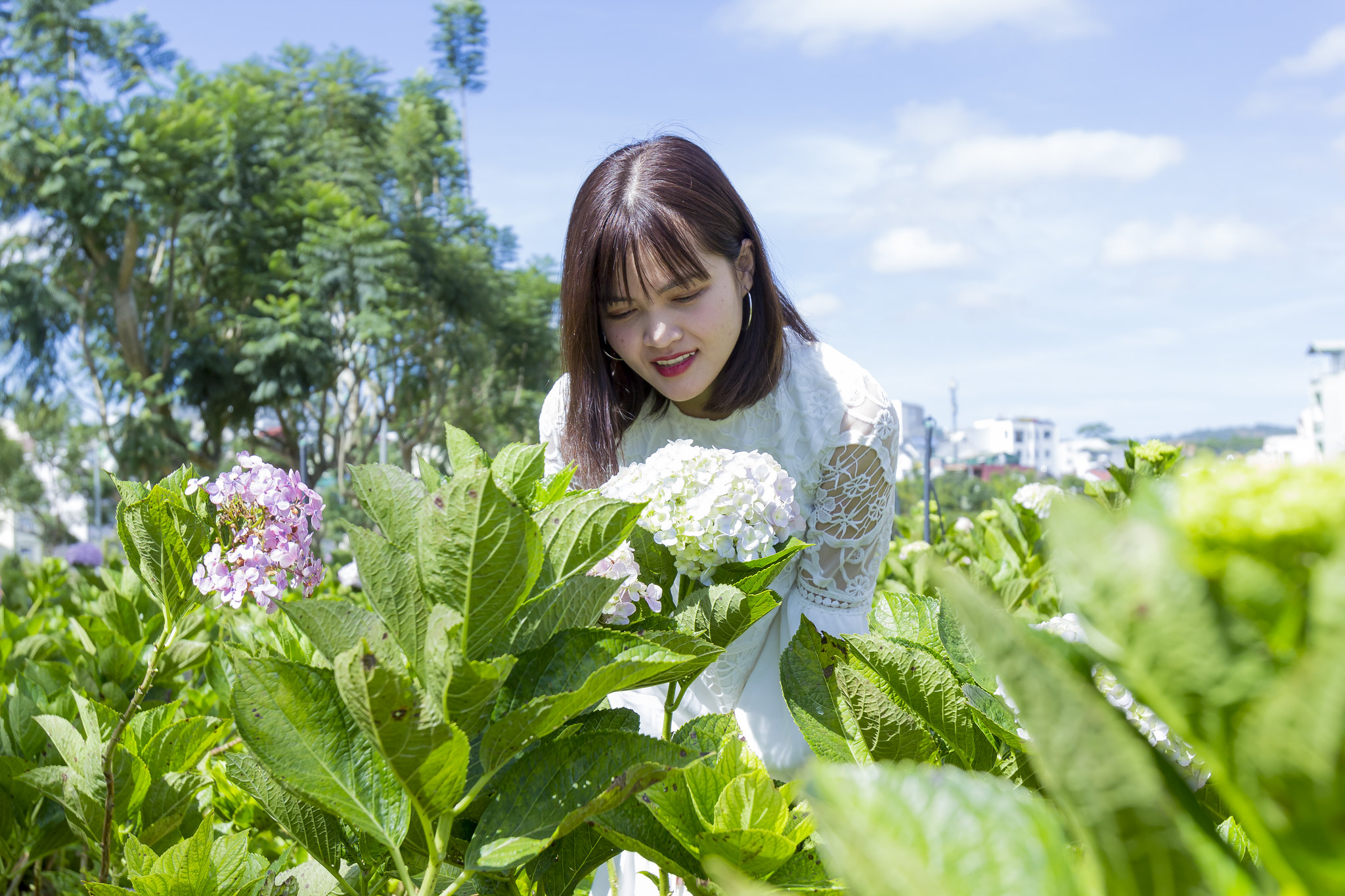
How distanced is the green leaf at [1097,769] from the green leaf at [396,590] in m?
0.48

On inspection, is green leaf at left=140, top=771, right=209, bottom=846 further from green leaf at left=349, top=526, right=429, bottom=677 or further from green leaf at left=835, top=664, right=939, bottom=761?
green leaf at left=835, top=664, right=939, bottom=761

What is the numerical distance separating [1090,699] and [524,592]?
0.46 meters

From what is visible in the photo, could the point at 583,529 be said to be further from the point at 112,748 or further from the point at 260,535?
the point at 112,748

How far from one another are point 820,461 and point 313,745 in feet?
4.95

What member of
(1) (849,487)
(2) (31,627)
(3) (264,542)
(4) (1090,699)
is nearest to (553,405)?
(1) (849,487)

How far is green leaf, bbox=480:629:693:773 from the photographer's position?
0.65 metres

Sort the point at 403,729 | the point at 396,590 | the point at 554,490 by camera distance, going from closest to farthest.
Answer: the point at 403,729, the point at 396,590, the point at 554,490

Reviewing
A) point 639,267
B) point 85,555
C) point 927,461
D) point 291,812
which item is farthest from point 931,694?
point 85,555

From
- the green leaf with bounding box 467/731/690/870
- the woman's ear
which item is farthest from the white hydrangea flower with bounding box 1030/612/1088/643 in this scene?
the woman's ear

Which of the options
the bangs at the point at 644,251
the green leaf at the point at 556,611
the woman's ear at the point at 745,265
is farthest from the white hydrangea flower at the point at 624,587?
the woman's ear at the point at 745,265

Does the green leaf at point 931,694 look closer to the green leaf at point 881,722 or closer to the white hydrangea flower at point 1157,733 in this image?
the green leaf at point 881,722

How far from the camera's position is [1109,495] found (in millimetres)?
2453

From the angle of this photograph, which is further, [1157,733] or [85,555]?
[85,555]

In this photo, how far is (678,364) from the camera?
1.94 m
